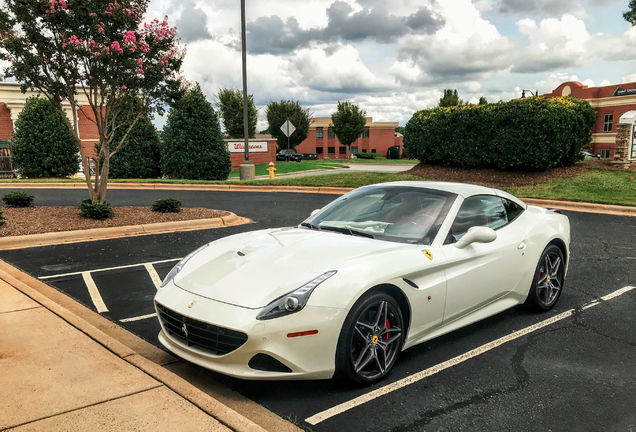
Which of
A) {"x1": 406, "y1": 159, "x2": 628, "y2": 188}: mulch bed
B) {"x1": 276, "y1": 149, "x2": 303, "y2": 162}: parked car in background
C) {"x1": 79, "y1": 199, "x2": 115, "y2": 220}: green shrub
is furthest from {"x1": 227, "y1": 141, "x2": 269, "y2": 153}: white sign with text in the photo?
{"x1": 79, "y1": 199, "x2": 115, "y2": 220}: green shrub

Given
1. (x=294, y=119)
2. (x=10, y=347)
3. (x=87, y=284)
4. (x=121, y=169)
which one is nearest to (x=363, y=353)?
(x=10, y=347)

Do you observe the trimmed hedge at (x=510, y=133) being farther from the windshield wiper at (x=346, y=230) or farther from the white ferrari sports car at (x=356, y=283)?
the windshield wiper at (x=346, y=230)

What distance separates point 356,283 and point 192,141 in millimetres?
19753

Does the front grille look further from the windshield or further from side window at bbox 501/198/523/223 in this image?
side window at bbox 501/198/523/223

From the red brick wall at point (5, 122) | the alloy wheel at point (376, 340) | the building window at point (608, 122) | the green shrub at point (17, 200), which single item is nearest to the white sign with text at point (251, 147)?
the red brick wall at point (5, 122)

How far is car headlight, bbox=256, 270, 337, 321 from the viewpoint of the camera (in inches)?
127

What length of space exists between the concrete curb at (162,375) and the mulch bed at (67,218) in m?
4.34

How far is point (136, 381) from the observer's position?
346cm

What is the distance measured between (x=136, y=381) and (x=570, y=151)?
62.2 ft

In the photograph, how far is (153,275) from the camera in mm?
6656

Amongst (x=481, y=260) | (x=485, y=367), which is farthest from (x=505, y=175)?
(x=485, y=367)

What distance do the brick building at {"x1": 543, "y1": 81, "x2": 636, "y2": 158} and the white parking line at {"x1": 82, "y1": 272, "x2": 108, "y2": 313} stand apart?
41.6 metres

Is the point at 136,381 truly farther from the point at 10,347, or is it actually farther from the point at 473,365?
the point at 473,365

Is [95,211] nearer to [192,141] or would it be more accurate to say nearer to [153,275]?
[153,275]
